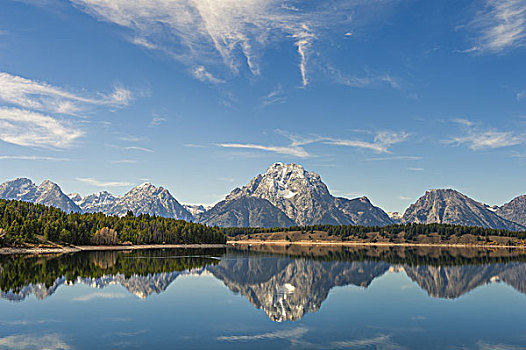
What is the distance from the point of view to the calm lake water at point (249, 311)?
4784 cm

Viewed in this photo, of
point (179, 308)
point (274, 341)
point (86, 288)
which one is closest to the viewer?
point (274, 341)

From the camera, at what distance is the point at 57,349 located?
42.5 m

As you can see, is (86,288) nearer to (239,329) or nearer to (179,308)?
(179,308)

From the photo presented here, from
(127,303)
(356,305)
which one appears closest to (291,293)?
(356,305)

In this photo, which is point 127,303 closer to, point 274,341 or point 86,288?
point 86,288

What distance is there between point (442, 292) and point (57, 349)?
3347 inches

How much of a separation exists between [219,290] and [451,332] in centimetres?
5371

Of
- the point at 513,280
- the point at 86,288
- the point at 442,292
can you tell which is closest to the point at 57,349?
the point at 86,288

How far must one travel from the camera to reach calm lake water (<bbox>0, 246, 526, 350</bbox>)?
47844mm

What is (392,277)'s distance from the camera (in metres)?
126

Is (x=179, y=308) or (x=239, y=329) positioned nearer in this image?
(x=239, y=329)

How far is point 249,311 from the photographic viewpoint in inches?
2687

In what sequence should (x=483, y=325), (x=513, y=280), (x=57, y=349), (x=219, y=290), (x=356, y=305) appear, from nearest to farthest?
(x=57, y=349), (x=483, y=325), (x=356, y=305), (x=219, y=290), (x=513, y=280)

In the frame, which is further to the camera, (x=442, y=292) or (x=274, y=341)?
(x=442, y=292)
